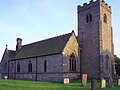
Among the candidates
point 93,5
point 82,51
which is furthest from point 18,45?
point 93,5

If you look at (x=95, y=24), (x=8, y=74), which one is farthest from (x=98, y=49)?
(x=8, y=74)

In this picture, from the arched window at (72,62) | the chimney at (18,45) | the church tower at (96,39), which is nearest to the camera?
the arched window at (72,62)

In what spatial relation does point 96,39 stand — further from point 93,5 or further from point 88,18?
point 93,5

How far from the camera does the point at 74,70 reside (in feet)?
123

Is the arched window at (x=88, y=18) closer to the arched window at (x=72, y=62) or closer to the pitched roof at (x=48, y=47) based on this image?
the pitched roof at (x=48, y=47)

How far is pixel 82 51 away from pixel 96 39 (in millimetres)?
3867

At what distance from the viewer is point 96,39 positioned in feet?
124

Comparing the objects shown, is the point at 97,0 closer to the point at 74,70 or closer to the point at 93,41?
the point at 93,41

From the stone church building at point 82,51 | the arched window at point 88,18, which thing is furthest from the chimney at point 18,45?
the arched window at point 88,18

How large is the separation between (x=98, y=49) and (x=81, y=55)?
400 cm

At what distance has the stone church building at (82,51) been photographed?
3625 centimetres

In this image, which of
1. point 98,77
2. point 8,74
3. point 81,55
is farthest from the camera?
point 8,74

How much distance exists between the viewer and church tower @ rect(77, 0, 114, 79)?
37.2 metres

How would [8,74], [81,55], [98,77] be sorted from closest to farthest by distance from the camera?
[98,77], [81,55], [8,74]
